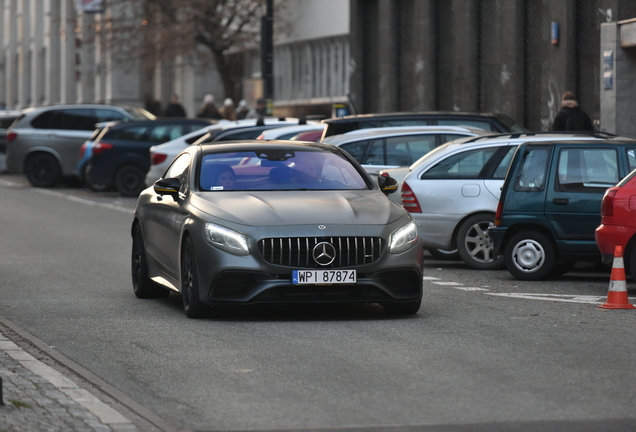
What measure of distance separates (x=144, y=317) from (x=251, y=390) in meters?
3.47

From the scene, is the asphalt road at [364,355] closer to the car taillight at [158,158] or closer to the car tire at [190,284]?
the car tire at [190,284]

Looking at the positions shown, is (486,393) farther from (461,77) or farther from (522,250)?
(461,77)

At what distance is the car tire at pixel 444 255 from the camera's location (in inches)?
628

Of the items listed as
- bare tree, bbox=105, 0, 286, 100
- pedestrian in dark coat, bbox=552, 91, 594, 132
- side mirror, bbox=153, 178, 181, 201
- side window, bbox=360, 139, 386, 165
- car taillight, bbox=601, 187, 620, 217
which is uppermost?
bare tree, bbox=105, 0, 286, 100

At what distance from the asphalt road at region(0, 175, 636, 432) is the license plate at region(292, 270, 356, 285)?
0.34m

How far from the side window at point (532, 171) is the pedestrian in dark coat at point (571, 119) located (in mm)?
7662

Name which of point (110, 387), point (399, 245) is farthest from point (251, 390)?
point (399, 245)

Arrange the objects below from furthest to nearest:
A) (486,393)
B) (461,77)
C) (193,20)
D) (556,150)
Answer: (193,20), (461,77), (556,150), (486,393)

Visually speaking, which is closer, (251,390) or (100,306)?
(251,390)

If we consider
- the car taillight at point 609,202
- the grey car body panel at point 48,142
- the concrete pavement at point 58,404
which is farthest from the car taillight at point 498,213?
the grey car body panel at point 48,142

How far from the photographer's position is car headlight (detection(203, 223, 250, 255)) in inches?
394

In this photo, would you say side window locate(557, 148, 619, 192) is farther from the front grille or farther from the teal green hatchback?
the front grille

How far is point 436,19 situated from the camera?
34.1 metres

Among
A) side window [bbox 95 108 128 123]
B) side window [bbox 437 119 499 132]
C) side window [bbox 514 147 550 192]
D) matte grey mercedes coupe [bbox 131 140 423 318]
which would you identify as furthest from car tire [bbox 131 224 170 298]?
side window [bbox 95 108 128 123]
